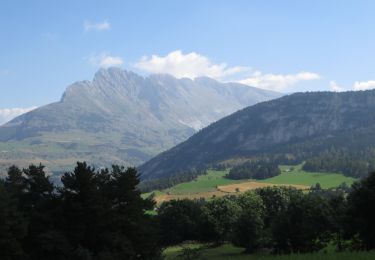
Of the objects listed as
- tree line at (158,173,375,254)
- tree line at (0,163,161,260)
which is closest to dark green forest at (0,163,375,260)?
tree line at (0,163,161,260)

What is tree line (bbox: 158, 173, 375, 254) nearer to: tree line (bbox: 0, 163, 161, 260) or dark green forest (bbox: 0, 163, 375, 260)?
dark green forest (bbox: 0, 163, 375, 260)

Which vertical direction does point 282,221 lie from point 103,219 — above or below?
below

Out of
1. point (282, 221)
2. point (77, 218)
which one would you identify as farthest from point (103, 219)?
point (282, 221)

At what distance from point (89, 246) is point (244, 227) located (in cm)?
4567

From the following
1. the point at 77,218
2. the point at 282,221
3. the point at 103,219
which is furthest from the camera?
the point at 282,221

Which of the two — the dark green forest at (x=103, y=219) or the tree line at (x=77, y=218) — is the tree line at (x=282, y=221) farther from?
the tree line at (x=77, y=218)

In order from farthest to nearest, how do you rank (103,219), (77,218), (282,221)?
1. (282,221)
2. (77,218)
3. (103,219)

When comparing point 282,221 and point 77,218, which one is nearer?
point 77,218

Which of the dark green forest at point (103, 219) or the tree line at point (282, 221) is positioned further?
the tree line at point (282, 221)

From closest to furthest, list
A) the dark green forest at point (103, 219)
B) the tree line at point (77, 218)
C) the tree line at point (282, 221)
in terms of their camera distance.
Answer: the tree line at point (77, 218) → the dark green forest at point (103, 219) → the tree line at point (282, 221)

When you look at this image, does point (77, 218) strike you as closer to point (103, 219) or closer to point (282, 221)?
point (103, 219)

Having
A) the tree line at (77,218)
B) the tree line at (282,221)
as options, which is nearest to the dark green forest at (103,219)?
the tree line at (77,218)

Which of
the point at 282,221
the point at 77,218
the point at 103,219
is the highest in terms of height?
the point at 77,218

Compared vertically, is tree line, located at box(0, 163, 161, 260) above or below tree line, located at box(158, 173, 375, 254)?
A: above
